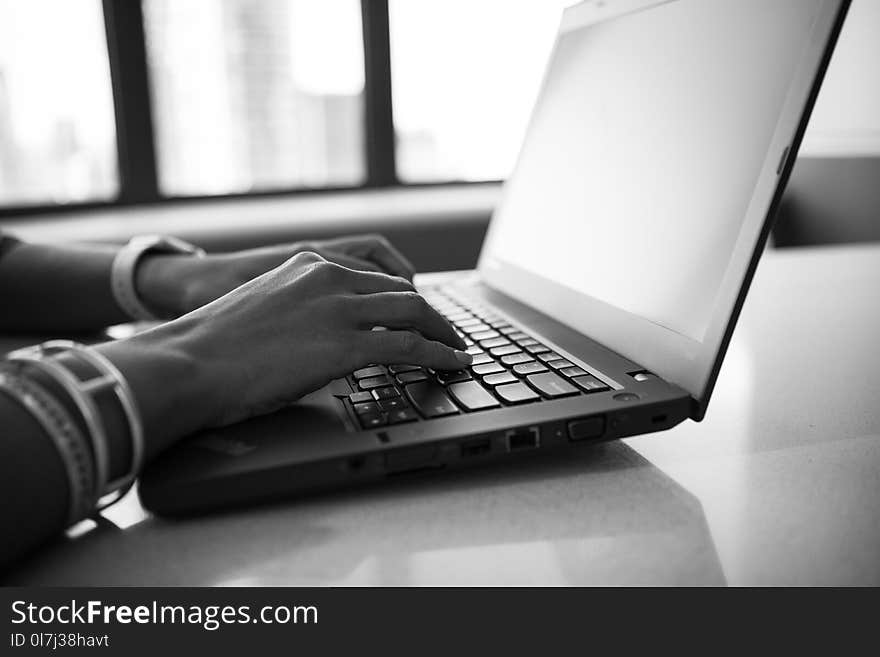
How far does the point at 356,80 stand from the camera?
2.30 metres

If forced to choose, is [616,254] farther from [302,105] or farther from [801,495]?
[302,105]

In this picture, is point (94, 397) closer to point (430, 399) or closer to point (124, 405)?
point (124, 405)

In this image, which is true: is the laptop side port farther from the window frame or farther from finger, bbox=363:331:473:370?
the window frame

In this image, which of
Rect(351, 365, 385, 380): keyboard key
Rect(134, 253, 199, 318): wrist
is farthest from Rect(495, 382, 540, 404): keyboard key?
Rect(134, 253, 199, 318): wrist

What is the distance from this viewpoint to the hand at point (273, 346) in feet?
1.35

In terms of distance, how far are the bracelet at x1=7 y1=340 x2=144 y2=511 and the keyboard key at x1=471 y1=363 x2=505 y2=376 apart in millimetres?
224

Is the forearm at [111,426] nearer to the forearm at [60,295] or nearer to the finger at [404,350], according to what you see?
the finger at [404,350]

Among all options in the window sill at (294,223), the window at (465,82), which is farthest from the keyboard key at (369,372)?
the window at (465,82)

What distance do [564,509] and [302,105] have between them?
2.14 m

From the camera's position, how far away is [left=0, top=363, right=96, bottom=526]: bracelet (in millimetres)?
349

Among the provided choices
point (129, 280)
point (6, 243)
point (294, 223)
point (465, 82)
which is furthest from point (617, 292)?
point (465, 82)

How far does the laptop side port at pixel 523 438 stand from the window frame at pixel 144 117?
→ 197cm
